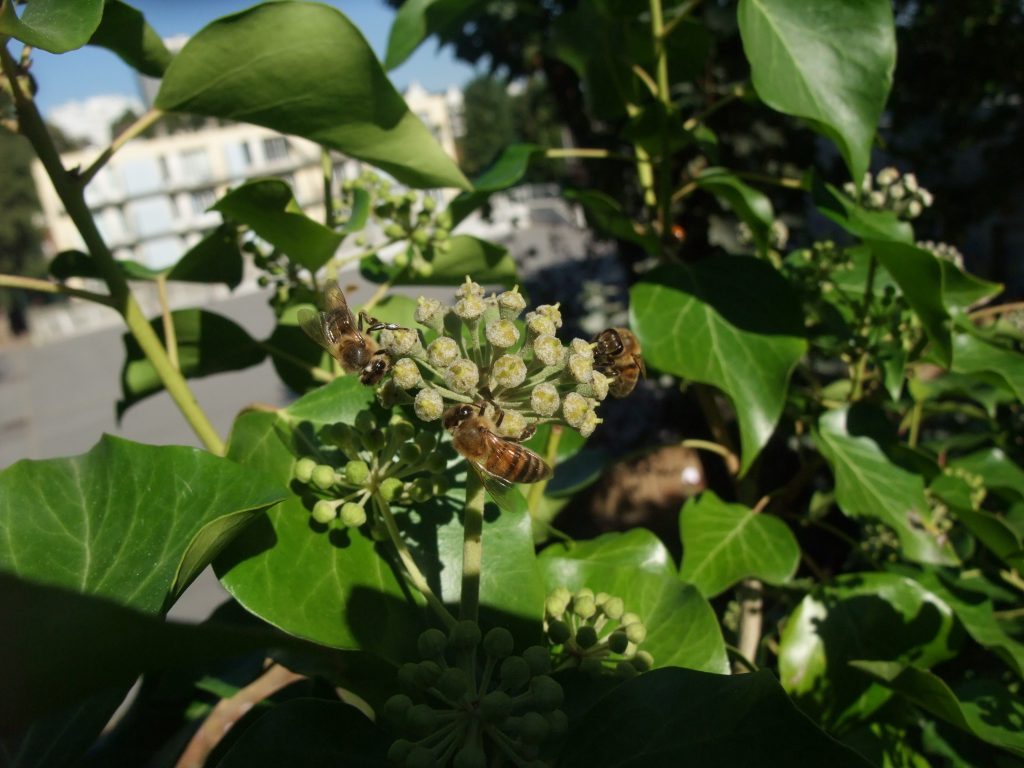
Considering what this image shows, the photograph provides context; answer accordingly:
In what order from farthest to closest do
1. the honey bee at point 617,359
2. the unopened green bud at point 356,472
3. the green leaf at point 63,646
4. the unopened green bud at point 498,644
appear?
the honey bee at point 617,359, the unopened green bud at point 356,472, the unopened green bud at point 498,644, the green leaf at point 63,646

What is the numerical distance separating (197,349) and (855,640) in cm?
142

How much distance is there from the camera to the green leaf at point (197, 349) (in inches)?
60.5

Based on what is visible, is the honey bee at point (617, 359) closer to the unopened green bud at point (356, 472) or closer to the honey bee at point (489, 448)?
the honey bee at point (489, 448)

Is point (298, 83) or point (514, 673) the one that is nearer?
point (514, 673)

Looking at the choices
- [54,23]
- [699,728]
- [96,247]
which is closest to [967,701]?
[699,728]

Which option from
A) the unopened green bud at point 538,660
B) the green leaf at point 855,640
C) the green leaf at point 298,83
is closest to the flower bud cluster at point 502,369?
the unopened green bud at point 538,660

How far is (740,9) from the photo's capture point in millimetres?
1241

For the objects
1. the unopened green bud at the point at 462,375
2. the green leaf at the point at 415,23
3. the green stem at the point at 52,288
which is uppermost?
the green leaf at the point at 415,23

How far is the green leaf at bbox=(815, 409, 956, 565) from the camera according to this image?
4.83 feet

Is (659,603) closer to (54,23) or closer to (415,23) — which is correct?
(54,23)

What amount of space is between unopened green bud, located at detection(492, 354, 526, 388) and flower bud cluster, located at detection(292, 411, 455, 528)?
162 mm

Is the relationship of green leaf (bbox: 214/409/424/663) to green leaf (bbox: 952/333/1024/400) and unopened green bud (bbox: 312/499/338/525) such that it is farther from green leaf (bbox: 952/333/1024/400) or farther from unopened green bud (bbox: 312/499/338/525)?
green leaf (bbox: 952/333/1024/400)

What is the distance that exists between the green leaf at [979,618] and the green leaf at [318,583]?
3.39ft

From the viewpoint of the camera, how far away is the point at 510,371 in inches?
32.3
